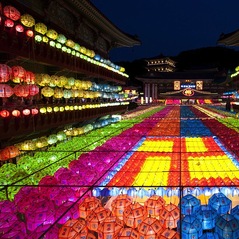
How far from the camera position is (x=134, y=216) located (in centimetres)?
543

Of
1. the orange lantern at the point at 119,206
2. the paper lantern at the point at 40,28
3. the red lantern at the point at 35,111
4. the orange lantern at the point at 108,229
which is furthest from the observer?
the paper lantern at the point at 40,28

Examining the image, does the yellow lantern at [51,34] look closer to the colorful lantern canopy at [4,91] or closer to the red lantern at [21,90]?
the red lantern at [21,90]

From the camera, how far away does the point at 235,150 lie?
9547mm

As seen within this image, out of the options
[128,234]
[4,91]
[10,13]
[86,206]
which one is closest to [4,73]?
[4,91]

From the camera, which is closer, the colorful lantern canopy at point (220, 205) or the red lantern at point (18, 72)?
the colorful lantern canopy at point (220, 205)

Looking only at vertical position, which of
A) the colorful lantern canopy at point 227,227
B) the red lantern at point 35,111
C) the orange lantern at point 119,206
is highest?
the red lantern at point 35,111

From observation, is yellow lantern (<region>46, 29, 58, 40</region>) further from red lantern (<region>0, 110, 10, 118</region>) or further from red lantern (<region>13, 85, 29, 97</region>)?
red lantern (<region>0, 110, 10, 118</region>)

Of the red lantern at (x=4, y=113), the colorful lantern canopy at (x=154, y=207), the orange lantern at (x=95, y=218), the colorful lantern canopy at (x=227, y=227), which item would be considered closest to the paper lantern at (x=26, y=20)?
the red lantern at (x=4, y=113)

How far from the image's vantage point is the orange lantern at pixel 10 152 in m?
9.46

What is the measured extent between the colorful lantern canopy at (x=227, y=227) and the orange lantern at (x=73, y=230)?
2137mm

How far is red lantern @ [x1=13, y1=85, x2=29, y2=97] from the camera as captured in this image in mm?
8953

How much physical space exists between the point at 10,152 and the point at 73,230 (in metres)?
5.56

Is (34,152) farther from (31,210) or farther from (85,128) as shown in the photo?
(85,128)

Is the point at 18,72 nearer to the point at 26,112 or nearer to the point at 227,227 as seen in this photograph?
the point at 26,112
